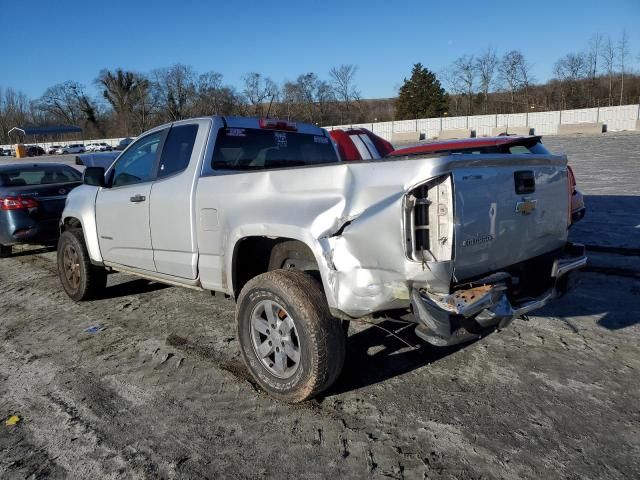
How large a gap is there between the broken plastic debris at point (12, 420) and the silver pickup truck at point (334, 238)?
151 centimetres

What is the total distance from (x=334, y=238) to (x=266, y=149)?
1.91m

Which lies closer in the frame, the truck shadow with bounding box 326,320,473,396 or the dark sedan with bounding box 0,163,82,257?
the truck shadow with bounding box 326,320,473,396

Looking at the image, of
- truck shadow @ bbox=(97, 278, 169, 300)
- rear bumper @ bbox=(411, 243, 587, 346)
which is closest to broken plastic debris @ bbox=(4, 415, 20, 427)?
rear bumper @ bbox=(411, 243, 587, 346)

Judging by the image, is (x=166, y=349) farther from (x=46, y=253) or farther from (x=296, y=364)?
(x=46, y=253)

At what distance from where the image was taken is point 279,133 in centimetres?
473

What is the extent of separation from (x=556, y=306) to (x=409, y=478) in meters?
3.03

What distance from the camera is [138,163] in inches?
196

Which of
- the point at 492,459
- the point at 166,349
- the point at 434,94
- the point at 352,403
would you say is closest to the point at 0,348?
the point at 166,349

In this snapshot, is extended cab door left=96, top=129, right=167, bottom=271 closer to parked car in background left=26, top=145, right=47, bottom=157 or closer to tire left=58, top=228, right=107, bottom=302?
tire left=58, top=228, right=107, bottom=302

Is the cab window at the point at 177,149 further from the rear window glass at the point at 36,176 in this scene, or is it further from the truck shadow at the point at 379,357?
the rear window glass at the point at 36,176

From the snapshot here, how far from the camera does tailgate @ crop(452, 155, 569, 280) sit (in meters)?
2.77

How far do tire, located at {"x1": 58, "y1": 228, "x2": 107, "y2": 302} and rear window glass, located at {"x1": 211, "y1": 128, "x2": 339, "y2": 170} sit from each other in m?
2.41

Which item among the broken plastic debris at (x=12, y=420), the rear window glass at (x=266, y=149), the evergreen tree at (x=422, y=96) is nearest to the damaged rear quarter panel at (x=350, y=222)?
the rear window glass at (x=266, y=149)

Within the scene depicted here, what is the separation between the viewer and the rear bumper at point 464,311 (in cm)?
270
